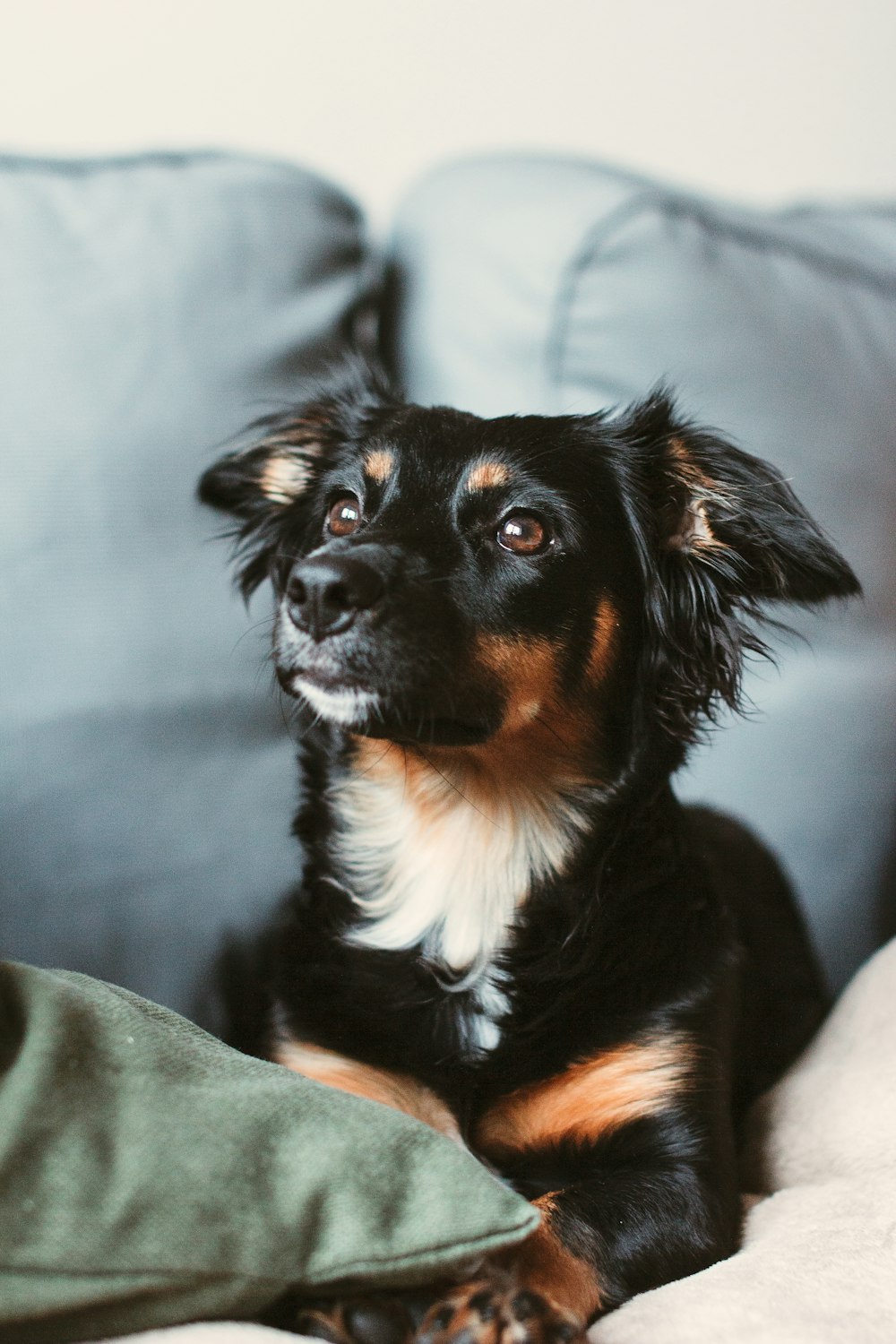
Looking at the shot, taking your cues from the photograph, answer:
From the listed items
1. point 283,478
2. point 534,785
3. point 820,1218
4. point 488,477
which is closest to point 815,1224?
point 820,1218

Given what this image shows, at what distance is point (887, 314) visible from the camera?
67.0 inches

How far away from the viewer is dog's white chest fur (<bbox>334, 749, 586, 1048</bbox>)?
4.19 feet

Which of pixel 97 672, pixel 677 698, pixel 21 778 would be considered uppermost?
pixel 677 698

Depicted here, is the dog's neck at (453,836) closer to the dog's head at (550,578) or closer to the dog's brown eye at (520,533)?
the dog's head at (550,578)

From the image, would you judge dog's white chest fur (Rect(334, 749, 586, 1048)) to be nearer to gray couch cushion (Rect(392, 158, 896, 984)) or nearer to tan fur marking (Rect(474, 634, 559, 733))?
tan fur marking (Rect(474, 634, 559, 733))

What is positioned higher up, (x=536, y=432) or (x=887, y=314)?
Answer: (x=887, y=314)

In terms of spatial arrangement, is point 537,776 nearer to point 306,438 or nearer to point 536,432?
point 536,432

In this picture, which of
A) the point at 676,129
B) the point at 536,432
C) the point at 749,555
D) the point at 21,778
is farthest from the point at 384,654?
the point at 676,129

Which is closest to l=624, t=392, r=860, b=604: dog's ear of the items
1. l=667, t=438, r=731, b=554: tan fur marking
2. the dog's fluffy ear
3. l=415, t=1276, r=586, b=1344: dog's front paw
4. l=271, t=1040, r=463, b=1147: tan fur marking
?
l=667, t=438, r=731, b=554: tan fur marking

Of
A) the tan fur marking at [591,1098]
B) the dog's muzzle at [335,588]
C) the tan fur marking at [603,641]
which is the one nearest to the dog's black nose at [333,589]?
the dog's muzzle at [335,588]

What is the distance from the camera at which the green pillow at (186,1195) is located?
722mm

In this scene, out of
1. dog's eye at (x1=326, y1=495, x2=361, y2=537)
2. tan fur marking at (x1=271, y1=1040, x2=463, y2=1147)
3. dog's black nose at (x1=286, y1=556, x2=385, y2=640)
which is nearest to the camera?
dog's black nose at (x1=286, y1=556, x2=385, y2=640)

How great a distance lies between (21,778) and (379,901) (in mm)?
454

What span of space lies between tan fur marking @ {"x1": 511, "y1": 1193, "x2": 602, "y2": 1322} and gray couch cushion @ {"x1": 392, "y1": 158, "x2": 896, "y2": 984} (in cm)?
67
